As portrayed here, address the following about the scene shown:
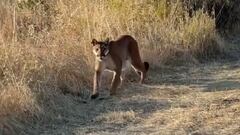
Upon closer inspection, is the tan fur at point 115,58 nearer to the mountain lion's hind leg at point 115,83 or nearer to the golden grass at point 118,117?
the mountain lion's hind leg at point 115,83

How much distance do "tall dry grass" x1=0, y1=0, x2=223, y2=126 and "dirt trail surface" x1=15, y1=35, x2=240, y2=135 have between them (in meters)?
0.34

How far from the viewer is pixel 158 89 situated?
7602 millimetres

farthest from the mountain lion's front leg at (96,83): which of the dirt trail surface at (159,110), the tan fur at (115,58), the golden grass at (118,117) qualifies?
the golden grass at (118,117)

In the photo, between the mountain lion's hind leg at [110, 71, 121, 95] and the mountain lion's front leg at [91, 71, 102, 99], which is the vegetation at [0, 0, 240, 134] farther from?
the mountain lion's hind leg at [110, 71, 121, 95]

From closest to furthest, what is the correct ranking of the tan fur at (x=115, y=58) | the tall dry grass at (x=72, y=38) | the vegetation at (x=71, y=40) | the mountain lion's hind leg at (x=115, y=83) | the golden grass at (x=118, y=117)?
1. the golden grass at (x=118, y=117)
2. the vegetation at (x=71, y=40)
3. the tall dry grass at (x=72, y=38)
4. the tan fur at (x=115, y=58)
5. the mountain lion's hind leg at (x=115, y=83)

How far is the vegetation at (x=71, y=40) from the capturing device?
646 cm

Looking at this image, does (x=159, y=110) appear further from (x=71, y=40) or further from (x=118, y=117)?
(x=71, y=40)

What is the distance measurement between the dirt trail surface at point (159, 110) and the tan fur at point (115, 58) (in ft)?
0.74

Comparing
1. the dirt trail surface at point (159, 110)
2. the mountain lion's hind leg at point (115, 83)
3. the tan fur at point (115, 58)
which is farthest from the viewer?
the mountain lion's hind leg at point (115, 83)

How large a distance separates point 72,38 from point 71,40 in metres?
0.17

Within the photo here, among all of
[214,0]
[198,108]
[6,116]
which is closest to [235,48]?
[214,0]

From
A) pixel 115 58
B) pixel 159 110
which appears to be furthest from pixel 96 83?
pixel 159 110

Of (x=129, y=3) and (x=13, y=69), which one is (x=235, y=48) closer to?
(x=129, y=3)

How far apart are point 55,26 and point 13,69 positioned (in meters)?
2.17
